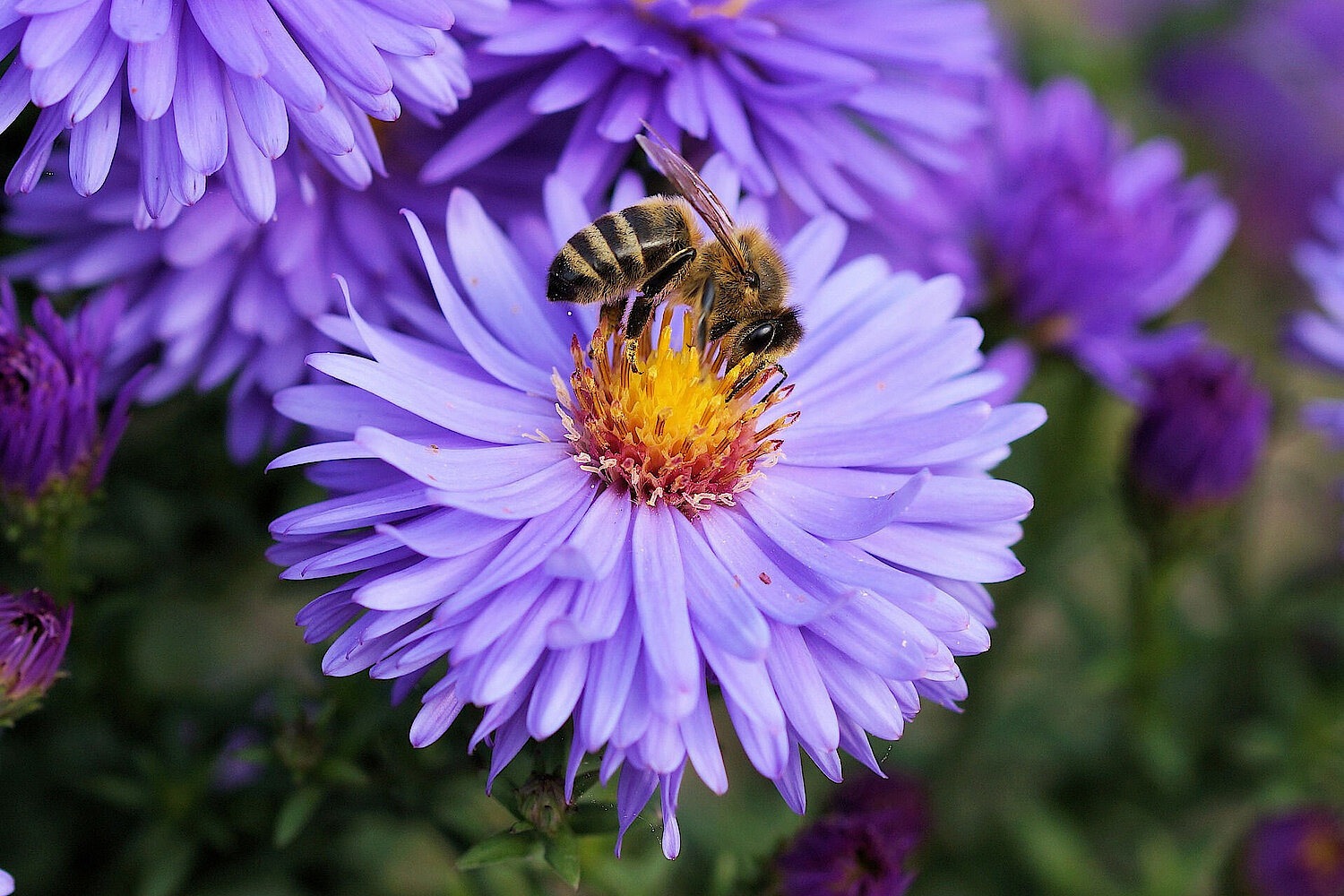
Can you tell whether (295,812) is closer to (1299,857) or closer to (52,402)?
(52,402)

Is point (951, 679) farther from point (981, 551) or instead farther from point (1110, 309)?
point (1110, 309)

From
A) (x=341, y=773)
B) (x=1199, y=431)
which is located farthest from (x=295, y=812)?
(x=1199, y=431)

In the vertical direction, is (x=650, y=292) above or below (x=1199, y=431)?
above

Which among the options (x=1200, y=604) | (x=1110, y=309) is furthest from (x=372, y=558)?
(x=1200, y=604)

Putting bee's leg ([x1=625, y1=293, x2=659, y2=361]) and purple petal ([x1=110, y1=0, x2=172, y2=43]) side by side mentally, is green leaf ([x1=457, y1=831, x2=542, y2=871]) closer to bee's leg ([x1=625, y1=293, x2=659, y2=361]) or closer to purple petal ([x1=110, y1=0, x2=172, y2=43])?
bee's leg ([x1=625, y1=293, x2=659, y2=361])

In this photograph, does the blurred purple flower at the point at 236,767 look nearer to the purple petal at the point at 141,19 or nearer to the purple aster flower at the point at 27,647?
the purple aster flower at the point at 27,647
